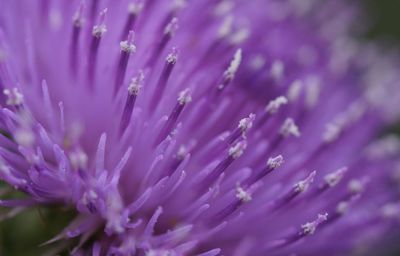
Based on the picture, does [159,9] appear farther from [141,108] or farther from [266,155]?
[266,155]

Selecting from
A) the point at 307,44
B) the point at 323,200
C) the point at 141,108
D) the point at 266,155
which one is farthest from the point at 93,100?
the point at 307,44

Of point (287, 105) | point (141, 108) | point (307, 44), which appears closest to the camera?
point (141, 108)

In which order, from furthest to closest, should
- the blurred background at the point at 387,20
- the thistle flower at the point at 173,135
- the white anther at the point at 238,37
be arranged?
the blurred background at the point at 387,20 < the white anther at the point at 238,37 < the thistle flower at the point at 173,135

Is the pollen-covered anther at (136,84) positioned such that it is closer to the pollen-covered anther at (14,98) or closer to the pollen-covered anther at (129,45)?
the pollen-covered anther at (129,45)

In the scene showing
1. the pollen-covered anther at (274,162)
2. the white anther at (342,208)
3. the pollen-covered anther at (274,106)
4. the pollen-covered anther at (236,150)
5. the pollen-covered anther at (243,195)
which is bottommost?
the pollen-covered anther at (243,195)

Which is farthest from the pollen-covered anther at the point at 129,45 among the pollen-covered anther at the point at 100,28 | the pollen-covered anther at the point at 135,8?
the pollen-covered anther at the point at 135,8

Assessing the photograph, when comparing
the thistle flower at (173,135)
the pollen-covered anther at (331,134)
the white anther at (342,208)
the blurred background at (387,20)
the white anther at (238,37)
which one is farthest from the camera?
the blurred background at (387,20)

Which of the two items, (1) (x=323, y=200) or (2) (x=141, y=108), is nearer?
(2) (x=141, y=108)

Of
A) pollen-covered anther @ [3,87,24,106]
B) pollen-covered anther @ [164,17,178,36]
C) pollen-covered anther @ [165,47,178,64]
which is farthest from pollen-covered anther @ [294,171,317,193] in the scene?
pollen-covered anther @ [3,87,24,106]
